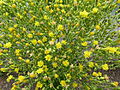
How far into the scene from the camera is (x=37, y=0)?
2.32 metres

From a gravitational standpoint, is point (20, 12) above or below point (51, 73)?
above

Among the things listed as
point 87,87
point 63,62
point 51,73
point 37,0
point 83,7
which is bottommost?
point 87,87

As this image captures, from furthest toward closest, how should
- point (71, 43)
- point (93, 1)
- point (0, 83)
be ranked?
point (0, 83), point (93, 1), point (71, 43)

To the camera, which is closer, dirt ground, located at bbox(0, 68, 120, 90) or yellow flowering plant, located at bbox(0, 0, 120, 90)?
yellow flowering plant, located at bbox(0, 0, 120, 90)

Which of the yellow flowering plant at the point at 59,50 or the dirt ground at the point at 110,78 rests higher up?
the yellow flowering plant at the point at 59,50

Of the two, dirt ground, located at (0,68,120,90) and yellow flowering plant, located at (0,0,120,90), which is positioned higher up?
yellow flowering plant, located at (0,0,120,90)

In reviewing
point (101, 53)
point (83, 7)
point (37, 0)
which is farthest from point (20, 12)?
point (101, 53)

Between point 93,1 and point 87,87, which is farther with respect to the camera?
point 93,1

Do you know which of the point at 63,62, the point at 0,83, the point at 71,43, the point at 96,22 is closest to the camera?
the point at 63,62

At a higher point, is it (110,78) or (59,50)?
(59,50)

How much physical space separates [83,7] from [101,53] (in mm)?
755

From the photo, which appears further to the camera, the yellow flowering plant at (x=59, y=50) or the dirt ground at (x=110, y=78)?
the dirt ground at (x=110, y=78)

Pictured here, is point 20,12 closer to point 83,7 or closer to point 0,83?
point 83,7

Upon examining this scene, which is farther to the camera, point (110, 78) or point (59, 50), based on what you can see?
point (110, 78)
